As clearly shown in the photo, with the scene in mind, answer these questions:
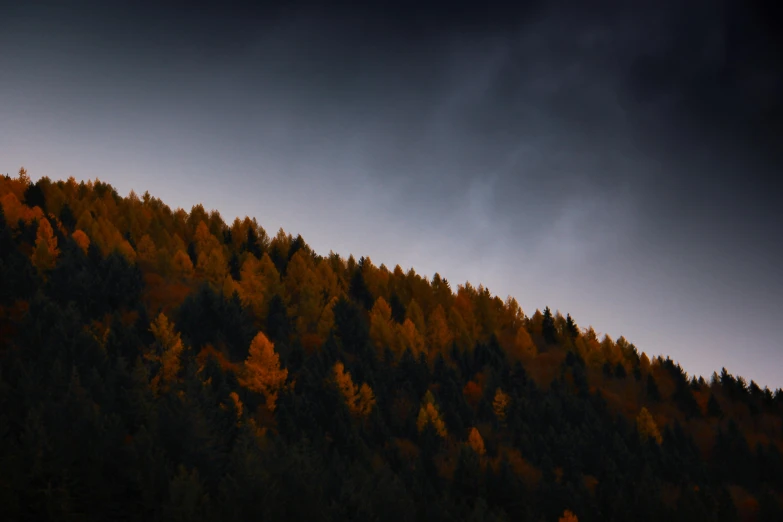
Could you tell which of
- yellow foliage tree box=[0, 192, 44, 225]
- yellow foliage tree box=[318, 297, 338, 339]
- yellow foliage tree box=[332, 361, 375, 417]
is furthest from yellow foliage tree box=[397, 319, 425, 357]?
yellow foliage tree box=[0, 192, 44, 225]

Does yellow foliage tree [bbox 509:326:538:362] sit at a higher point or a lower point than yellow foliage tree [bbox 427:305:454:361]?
higher

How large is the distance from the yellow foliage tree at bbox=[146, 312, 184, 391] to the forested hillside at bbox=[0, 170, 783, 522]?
1.06ft

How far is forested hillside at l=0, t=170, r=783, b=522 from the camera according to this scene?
128 ft

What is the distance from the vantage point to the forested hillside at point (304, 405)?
39.1 metres

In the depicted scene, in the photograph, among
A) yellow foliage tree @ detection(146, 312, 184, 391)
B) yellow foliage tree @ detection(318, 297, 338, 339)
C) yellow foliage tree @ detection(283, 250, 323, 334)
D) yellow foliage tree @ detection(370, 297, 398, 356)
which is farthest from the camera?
yellow foliage tree @ detection(283, 250, 323, 334)

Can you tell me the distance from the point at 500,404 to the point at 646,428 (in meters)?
26.8

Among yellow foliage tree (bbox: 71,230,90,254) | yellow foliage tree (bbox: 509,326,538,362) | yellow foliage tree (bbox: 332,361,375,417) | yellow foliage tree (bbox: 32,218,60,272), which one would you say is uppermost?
yellow foliage tree (bbox: 509,326,538,362)

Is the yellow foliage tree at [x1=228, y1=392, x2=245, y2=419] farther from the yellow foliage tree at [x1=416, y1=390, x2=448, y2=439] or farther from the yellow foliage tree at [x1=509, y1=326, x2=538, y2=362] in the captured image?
the yellow foliage tree at [x1=509, y1=326, x2=538, y2=362]

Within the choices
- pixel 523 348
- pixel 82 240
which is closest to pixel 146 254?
pixel 82 240

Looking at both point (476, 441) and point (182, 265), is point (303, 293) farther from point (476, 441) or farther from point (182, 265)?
point (476, 441)

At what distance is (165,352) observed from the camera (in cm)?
6712

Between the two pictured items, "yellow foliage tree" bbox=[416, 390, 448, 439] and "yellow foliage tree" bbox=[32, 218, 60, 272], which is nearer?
"yellow foliage tree" bbox=[416, 390, 448, 439]

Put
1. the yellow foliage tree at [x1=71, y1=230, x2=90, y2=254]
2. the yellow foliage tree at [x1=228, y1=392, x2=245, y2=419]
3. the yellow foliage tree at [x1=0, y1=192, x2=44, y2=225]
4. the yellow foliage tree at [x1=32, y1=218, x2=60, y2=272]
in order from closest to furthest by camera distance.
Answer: the yellow foliage tree at [x1=228, y1=392, x2=245, y2=419] < the yellow foliage tree at [x1=32, y1=218, x2=60, y2=272] < the yellow foliage tree at [x1=71, y1=230, x2=90, y2=254] < the yellow foliage tree at [x1=0, y1=192, x2=44, y2=225]

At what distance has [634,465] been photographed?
79750 mm
